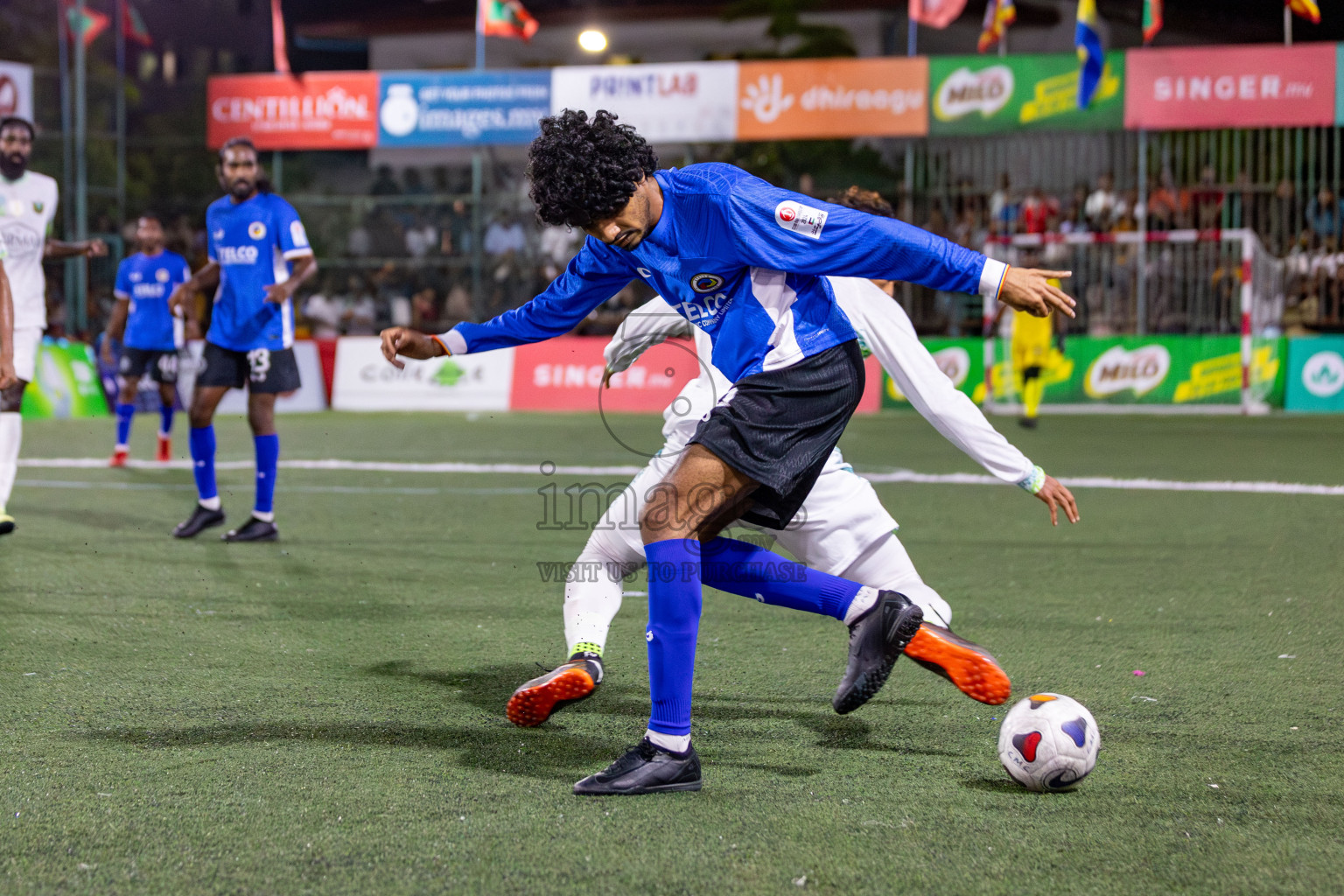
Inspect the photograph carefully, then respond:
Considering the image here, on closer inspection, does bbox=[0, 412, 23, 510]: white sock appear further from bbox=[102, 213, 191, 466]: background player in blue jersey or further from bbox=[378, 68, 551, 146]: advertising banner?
bbox=[378, 68, 551, 146]: advertising banner

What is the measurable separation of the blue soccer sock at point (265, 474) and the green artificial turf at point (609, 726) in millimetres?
298

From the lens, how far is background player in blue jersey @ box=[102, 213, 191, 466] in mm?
11250

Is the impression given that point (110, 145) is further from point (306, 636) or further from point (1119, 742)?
point (1119, 742)

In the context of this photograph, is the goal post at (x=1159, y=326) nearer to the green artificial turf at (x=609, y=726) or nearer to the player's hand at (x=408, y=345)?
the green artificial turf at (x=609, y=726)

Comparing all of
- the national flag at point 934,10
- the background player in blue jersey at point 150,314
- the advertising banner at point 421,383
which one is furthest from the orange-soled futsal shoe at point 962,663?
the national flag at point 934,10

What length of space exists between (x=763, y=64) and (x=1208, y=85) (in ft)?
20.2

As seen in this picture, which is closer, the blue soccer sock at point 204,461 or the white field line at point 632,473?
the blue soccer sock at point 204,461

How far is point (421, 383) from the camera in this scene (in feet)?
59.8

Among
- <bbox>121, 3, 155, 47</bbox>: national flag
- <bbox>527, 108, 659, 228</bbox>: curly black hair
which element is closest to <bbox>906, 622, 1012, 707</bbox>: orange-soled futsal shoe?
<bbox>527, 108, 659, 228</bbox>: curly black hair

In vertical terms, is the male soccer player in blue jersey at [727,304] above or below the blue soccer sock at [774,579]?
above

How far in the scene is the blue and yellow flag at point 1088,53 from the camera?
56.4ft

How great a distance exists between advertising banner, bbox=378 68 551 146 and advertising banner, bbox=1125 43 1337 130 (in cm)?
870

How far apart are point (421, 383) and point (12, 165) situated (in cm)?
1094

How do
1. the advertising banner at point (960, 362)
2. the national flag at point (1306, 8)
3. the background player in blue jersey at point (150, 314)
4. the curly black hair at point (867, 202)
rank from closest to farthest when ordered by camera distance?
the curly black hair at point (867, 202)
the background player in blue jersey at point (150, 314)
the national flag at point (1306, 8)
the advertising banner at point (960, 362)
